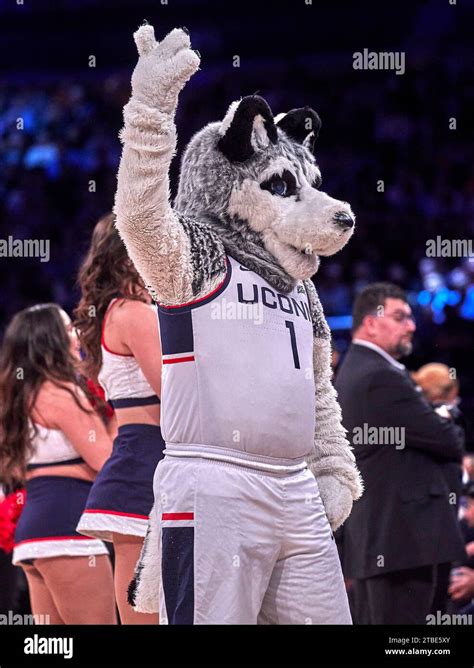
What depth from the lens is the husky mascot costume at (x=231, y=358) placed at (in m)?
1.96

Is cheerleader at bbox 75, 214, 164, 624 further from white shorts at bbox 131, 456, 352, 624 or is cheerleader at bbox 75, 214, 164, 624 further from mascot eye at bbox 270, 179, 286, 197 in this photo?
mascot eye at bbox 270, 179, 286, 197

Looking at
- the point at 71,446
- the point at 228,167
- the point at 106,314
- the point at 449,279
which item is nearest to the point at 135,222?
the point at 228,167

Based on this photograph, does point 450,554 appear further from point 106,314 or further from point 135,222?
point 135,222

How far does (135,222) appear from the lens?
1956mm

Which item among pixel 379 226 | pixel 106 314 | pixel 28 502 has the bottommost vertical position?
pixel 28 502

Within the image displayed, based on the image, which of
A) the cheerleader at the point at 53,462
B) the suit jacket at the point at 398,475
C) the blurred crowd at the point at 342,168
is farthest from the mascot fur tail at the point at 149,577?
the blurred crowd at the point at 342,168

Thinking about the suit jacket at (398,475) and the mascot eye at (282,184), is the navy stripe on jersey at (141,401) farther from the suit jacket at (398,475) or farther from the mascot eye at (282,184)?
the suit jacket at (398,475)

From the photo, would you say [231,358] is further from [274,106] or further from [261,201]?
[274,106]

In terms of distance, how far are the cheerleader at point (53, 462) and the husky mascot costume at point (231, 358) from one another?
70 cm

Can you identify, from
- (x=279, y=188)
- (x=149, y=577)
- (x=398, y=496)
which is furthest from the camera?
(x=398, y=496)

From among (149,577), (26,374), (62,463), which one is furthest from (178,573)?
(26,374)

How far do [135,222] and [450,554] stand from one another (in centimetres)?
221

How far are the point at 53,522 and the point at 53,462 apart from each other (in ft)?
0.59

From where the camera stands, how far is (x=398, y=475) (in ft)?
12.3
